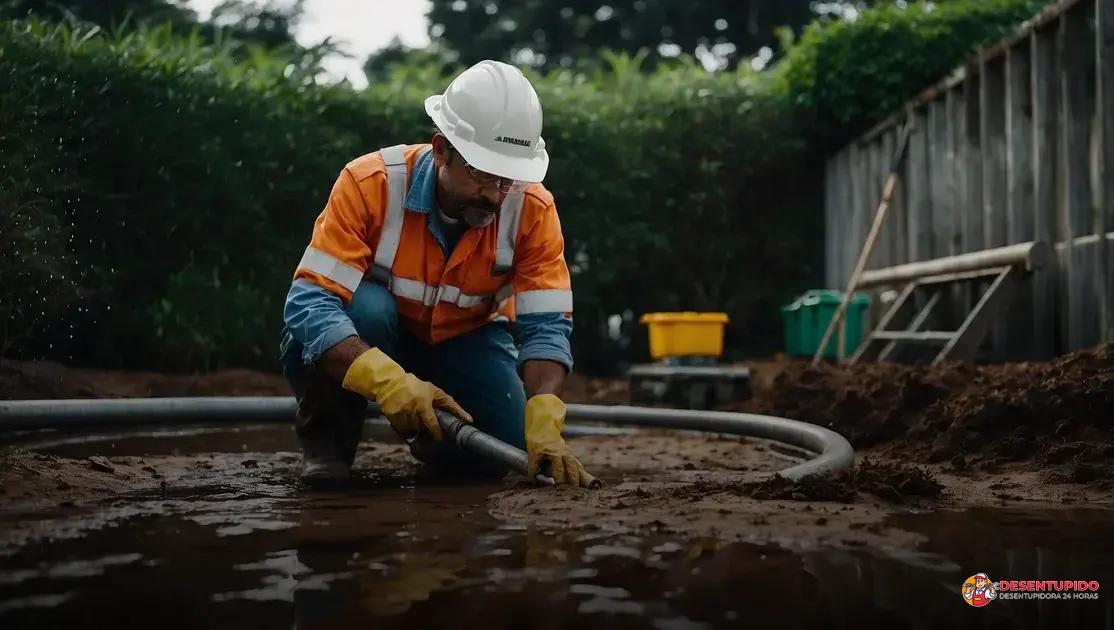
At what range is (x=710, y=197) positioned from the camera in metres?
9.48

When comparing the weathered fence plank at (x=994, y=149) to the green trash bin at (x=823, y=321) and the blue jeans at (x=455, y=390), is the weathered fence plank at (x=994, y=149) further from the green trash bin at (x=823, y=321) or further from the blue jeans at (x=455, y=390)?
the blue jeans at (x=455, y=390)

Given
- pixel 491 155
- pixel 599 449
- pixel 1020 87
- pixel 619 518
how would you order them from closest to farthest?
pixel 619 518 → pixel 491 155 → pixel 599 449 → pixel 1020 87

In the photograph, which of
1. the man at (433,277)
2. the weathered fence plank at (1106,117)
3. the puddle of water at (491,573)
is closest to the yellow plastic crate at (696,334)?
the weathered fence plank at (1106,117)

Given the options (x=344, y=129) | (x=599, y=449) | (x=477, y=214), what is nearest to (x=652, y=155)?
(x=344, y=129)

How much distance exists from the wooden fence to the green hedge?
141 centimetres

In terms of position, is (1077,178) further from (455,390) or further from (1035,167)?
(455,390)

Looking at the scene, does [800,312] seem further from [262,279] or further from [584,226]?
[262,279]

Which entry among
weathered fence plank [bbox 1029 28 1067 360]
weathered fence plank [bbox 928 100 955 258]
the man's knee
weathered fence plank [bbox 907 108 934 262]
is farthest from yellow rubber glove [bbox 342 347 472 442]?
weathered fence plank [bbox 907 108 934 262]

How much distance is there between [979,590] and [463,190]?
2.05 metres

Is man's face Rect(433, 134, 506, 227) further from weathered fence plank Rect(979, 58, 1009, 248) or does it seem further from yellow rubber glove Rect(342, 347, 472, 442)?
weathered fence plank Rect(979, 58, 1009, 248)

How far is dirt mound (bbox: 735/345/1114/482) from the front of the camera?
361cm

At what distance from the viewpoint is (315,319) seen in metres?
3.36

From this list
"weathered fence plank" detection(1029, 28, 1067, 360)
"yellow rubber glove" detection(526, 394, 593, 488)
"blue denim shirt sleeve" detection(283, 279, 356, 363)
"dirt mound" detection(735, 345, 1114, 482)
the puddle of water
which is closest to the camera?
the puddle of water

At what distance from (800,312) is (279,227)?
4.00 metres
